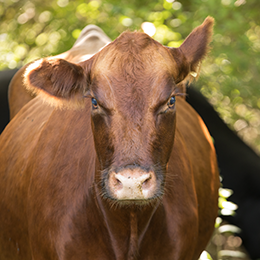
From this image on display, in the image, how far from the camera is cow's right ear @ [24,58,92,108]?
210 centimetres

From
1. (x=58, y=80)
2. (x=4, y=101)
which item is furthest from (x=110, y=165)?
(x=4, y=101)

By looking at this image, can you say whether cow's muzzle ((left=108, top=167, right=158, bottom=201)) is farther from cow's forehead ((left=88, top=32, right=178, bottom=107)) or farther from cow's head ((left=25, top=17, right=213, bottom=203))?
cow's forehead ((left=88, top=32, right=178, bottom=107))

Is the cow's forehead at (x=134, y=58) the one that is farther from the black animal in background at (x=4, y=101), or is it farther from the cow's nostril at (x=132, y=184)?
the black animal in background at (x=4, y=101)

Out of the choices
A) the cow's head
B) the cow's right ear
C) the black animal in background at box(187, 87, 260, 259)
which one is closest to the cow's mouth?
the cow's head

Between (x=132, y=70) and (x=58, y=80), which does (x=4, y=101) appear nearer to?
(x=58, y=80)

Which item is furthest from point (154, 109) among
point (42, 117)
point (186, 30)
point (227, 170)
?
point (186, 30)

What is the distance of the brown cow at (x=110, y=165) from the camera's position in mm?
1811

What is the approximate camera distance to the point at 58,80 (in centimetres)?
214

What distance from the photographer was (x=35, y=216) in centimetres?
240

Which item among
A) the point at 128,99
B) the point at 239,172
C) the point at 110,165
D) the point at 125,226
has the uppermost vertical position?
the point at 128,99

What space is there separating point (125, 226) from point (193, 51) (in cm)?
108

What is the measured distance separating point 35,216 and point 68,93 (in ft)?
2.65

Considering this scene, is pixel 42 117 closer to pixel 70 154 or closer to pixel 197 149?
pixel 70 154

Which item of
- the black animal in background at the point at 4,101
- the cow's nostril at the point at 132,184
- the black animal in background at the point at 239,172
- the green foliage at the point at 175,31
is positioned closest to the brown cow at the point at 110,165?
the cow's nostril at the point at 132,184
